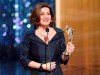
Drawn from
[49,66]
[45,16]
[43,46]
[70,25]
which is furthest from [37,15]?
[70,25]

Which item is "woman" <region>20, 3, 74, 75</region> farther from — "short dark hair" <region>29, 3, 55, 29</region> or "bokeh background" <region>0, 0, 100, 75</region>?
"bokeh background" <region>0, 0, 100, 75</region>


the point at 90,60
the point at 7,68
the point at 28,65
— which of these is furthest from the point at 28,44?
the point at 90,60

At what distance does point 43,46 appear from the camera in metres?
1.47

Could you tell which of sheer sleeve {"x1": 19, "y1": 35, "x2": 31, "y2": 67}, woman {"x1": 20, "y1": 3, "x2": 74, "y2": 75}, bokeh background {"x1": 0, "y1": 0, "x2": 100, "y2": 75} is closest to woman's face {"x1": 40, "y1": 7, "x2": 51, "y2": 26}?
woman {"x1": 20, "y1": 3, "x2": 74, "y2": 75}

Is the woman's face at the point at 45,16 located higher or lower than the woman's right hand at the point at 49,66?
higher

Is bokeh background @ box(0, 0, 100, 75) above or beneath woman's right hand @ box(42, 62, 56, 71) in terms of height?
beneath

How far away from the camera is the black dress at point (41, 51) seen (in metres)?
1.46

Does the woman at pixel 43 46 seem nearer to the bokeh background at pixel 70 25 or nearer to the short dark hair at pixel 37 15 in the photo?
the short dark hair at pixel 37 15

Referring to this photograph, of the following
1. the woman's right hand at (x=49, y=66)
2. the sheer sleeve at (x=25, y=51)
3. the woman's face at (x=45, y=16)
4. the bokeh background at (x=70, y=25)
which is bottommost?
the bokeh background at (x=70, y=25)

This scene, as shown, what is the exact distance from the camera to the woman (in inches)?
57.3

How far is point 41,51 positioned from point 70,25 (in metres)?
5.09

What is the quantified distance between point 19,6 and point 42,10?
5481mm

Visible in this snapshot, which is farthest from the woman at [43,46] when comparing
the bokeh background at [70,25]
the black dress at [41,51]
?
the bokeh background at [70,25]

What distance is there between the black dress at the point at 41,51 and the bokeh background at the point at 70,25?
484cm
